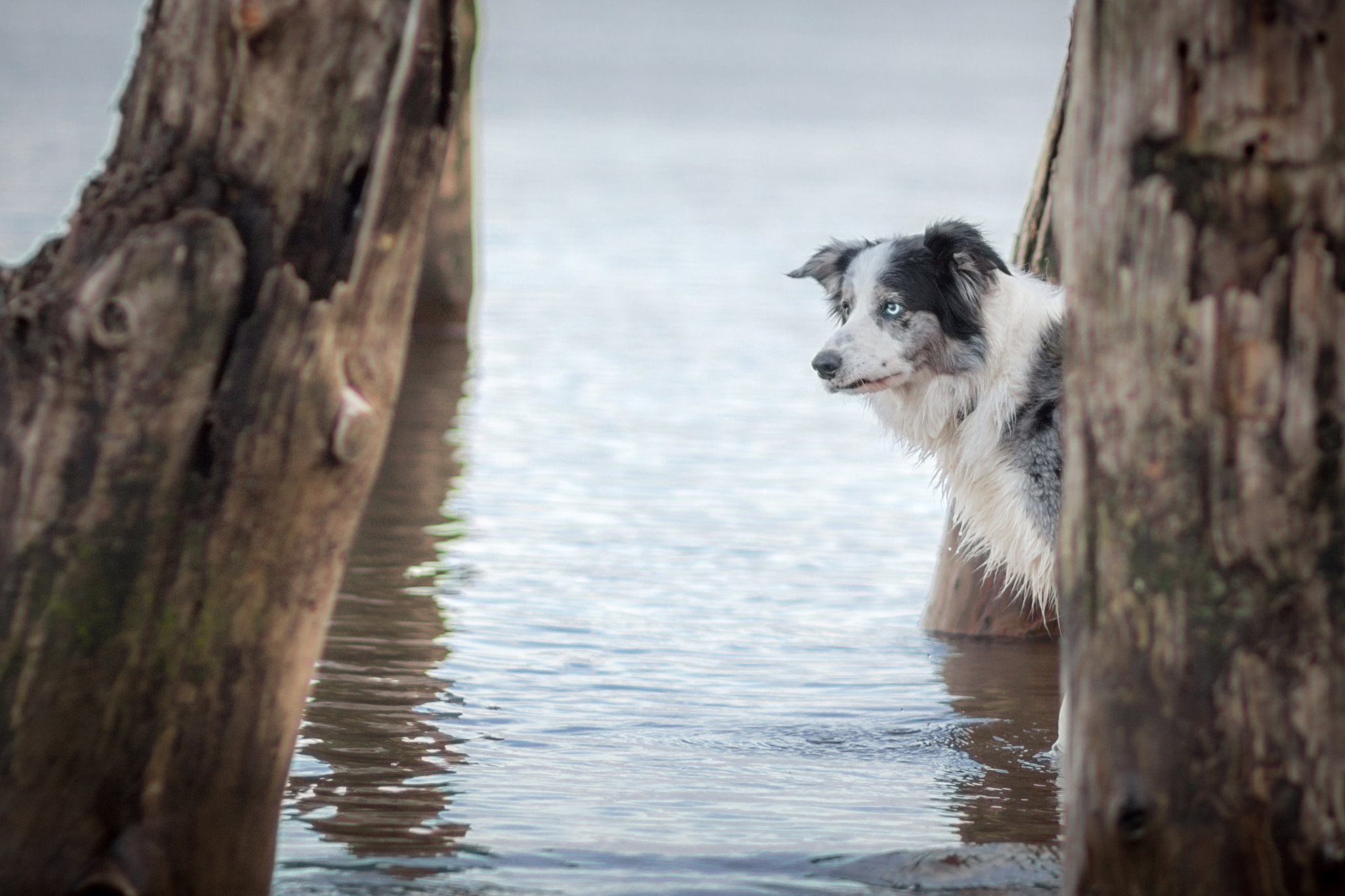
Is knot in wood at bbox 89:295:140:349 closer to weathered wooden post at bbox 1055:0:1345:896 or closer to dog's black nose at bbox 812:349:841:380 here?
weathered wooden post at bbox 1055:0:1345:896

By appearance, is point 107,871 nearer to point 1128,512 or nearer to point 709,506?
point 1128,512

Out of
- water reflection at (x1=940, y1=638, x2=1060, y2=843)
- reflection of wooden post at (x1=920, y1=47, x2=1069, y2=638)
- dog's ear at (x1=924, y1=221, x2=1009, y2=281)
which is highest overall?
dog's ear at (x1=924, y1=221, x2=1009, y2=281)

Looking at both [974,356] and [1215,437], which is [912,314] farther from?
[1215,437]

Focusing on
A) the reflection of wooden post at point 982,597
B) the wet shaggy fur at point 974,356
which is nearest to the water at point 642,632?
the reflection of wooden post at point 982,597

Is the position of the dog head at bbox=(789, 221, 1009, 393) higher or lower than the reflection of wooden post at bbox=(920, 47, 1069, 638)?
higher

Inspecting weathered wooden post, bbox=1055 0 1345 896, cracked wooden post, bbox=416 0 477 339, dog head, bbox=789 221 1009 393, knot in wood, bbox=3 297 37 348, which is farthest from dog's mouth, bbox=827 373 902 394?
cracked wooden post, bbox=416 0 477 339

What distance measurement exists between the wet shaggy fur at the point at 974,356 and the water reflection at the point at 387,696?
6.00ft

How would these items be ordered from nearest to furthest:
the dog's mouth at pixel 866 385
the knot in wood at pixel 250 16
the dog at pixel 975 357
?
the knot in wood at pixel 250 16, the dog at pixel 975 357, the dog's mouth at pixel 866 385

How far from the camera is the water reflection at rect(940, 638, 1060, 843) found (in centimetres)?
513

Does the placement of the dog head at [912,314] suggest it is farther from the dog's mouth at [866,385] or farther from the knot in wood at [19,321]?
the knot in wood at [19,321]

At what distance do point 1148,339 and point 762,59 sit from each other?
75.2 meters

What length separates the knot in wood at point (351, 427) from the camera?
3449 millimetres

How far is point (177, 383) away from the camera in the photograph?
3.38 meters

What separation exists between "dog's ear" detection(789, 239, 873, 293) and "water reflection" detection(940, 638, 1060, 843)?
1.51m
